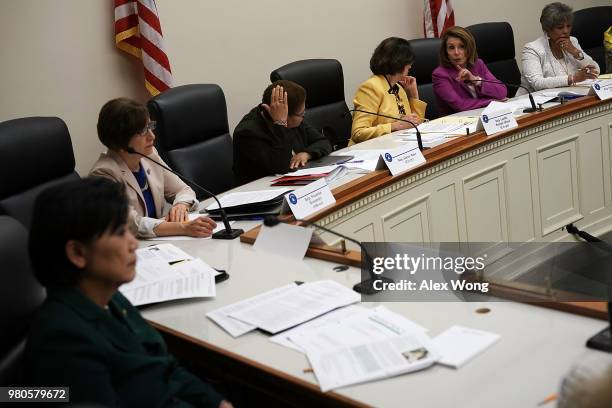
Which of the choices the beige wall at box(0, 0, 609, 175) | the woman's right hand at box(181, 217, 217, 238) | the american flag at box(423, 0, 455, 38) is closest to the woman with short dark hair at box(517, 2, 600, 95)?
the american flag at box(423, 0, 455, 38)

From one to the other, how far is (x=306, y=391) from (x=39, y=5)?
9.12ft

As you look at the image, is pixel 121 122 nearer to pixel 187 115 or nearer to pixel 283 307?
pixel 187 115

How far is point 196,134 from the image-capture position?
328 cm

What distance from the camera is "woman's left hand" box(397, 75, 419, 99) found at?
4.05 metres

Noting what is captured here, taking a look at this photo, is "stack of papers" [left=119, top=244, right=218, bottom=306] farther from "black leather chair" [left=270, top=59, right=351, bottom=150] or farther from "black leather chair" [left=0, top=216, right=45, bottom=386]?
"black leather chair" [left=270, top=59, right=351, bottom=150]

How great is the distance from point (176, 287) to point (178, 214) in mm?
678

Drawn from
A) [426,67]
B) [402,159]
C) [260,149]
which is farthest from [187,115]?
[426,67]

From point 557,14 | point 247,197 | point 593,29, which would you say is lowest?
point 247,197

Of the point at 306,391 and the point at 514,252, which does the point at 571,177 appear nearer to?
the point at 514,252

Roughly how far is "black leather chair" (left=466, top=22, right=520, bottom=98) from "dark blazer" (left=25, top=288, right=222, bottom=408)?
3782 millimetres

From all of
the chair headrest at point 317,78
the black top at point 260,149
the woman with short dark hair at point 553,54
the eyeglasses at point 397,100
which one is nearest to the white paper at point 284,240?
the black top at point 260,149

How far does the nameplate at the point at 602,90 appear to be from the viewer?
3.71 metres

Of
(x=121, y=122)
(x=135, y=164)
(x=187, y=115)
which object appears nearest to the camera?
(x=121, y=122)

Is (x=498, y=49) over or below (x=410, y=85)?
over
